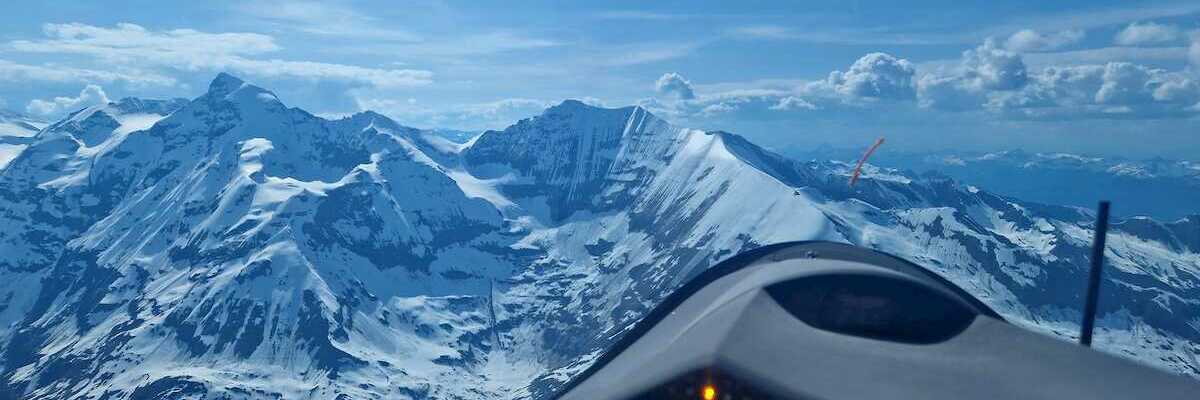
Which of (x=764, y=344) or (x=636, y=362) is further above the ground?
(x=764, y=344)

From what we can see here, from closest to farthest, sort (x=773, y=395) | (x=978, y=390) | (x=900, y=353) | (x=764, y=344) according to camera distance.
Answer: (x=773, y=395) → (x=978, y=390) → (x=764, y=344) → (x=900, y=353)

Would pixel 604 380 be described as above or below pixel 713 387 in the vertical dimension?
below

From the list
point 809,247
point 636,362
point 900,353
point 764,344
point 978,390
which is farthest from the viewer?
point 809,247

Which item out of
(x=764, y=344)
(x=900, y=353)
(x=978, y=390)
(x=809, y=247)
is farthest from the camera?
(x=809, y=247)

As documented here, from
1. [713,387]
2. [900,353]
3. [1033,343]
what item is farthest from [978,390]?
[713,387]

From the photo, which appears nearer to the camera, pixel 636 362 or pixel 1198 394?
pixel 1198 394

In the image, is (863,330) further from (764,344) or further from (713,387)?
(713,387)

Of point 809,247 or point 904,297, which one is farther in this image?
point 809,247

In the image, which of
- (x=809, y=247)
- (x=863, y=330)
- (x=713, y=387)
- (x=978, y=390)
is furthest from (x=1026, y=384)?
(x=809, y=247)

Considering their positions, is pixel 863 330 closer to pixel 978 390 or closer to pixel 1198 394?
pixel 978 390
